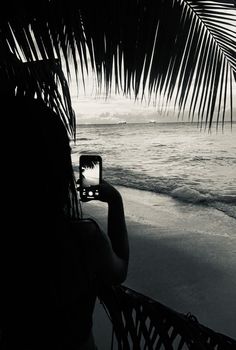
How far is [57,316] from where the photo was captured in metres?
1.05

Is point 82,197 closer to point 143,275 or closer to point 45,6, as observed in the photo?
point 45,6

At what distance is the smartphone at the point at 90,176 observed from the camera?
4.43ft

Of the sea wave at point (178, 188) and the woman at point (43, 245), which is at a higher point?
the woman at point (43, 245)

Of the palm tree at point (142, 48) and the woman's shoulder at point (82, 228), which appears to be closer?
the woman's shoulder at point (82, 228)

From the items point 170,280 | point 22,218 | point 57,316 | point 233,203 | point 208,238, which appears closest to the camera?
point 22,218

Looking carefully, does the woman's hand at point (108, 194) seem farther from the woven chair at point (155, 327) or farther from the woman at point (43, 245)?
the woven chair at point (155, 327)

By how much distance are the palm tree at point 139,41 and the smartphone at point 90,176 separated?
12.0 inches

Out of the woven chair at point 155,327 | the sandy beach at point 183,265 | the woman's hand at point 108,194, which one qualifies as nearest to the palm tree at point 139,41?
the woman's hand at point 108,194

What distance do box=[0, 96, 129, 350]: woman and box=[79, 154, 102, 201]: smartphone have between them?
285 millimetres

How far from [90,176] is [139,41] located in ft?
1.81

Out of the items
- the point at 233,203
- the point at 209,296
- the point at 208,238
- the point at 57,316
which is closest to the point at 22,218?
the point at 57,316

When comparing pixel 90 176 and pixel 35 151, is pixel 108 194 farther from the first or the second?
pixel 35 151

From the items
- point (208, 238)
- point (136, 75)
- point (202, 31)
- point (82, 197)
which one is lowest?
point (208, 238)

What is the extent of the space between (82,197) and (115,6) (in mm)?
697
